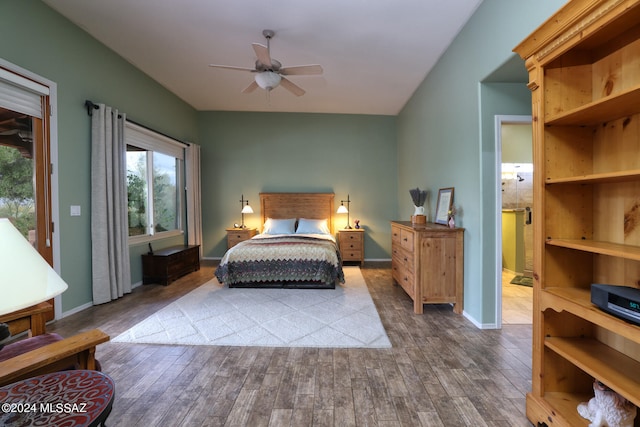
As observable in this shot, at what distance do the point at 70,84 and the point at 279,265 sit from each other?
3.20 metres

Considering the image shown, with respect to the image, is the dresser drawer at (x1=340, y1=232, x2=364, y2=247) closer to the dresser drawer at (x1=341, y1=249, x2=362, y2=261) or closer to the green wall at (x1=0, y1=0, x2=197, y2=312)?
the dresser drawer at (x1=341, y1=249, x2=362, y2=261)

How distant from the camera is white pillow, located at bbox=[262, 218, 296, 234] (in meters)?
5.16

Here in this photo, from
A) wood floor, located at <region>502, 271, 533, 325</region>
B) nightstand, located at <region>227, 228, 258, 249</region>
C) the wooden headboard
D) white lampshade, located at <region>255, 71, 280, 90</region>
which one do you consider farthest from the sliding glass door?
wood floor, located at <region>502, 271, 533, 325</region>

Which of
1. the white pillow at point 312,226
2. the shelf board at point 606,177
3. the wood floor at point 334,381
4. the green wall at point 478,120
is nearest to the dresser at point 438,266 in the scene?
the green wall at point 478,120

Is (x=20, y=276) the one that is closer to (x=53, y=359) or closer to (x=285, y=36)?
(x=53, y=359)

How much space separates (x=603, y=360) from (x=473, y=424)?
0.71 meters

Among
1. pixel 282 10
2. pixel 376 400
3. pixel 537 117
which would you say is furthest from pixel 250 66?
pixel 376 400

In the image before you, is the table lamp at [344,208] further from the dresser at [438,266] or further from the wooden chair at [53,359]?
the wooden chair at [53,359]

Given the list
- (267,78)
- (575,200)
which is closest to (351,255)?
(267,78)

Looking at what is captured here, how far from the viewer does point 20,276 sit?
0.76 meters

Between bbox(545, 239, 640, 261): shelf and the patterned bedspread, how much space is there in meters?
2.67

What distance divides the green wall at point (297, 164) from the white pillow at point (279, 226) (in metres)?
0.58

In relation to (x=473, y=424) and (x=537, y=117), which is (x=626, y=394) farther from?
(x=537, y=117)

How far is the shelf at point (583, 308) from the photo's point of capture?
1.06 meters
